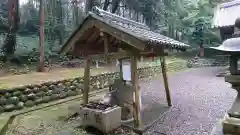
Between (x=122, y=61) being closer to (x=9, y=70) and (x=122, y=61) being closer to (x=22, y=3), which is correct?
(x=9, y=70)

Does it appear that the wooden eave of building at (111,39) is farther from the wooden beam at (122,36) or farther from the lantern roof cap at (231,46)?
the lantern roof cap at (231,46)

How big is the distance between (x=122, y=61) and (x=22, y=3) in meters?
22.3

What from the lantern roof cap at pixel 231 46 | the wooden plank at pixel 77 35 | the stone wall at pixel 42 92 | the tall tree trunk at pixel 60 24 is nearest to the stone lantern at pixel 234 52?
Result: the lantern roof cap at pixel 231 46

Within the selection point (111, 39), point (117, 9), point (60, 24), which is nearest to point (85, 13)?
point (60, 24)

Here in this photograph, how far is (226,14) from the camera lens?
12992 mm

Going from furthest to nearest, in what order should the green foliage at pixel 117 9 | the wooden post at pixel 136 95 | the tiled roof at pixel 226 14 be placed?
the green foliage at pixel 117 9
the tiled roof at pixel 226 14
the wooden post at pixel 136 95

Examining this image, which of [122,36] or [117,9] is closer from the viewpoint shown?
[122,36]

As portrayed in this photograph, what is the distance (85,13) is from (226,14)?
1150 cm

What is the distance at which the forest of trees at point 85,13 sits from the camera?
17.8 m

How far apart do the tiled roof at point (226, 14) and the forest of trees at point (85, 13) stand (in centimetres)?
616

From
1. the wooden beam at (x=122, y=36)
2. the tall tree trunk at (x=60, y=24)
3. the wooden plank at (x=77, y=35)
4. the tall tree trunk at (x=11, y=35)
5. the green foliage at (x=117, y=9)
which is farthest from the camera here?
the tall tree trunk at (x=60, y=24)

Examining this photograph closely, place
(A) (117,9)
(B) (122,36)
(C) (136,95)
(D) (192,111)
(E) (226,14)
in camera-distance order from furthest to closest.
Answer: (A) (117,9), (E) (226,14), (D) (192,111), (C) (136,95), (B) (122,36)

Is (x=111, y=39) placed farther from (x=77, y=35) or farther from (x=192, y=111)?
(x=192, y=111)

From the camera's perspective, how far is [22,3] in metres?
24.0
